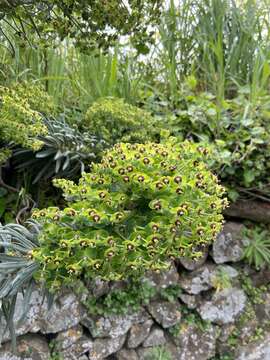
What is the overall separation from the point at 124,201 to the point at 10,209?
1.01 m

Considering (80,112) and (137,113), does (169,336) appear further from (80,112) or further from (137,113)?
(80,112)

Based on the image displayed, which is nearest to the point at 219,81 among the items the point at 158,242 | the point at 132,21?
the point at 132,21

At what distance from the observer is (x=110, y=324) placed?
1.84 metres

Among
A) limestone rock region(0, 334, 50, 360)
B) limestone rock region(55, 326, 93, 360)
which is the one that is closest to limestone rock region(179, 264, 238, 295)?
limestone rock region(55, 326, 93, 360)

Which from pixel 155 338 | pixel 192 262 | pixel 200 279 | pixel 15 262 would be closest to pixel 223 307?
pixel 200 279

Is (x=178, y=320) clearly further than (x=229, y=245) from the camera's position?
Result: No

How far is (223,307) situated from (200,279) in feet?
0.70

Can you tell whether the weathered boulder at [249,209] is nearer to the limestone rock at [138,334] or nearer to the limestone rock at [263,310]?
the limestone rock at [263,310]

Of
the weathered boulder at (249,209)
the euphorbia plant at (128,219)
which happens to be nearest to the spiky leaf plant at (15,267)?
the euphorbia plant at (128,219)

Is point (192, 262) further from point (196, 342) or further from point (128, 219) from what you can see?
point (128, 219)

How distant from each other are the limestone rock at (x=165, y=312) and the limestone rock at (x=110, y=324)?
103mm

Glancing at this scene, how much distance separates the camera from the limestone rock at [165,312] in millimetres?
1971

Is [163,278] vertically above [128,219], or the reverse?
[128,219]

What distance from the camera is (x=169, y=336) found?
79.6 inches
